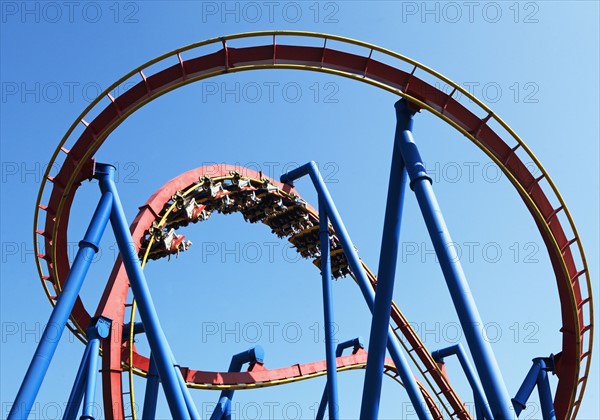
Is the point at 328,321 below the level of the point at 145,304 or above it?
above

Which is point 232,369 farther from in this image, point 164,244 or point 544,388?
point 544,388

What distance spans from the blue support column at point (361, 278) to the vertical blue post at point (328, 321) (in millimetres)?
150

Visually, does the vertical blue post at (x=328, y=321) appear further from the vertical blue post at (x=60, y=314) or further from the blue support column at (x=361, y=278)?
the vertical blue post at (x=60, y=314)

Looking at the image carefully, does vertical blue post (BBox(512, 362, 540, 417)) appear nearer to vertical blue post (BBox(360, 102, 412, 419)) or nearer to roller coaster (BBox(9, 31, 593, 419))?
roller coaster (BBox(9, 31, 593, 419))

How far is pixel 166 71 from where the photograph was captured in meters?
8.53

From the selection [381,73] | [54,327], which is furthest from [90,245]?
[381,73]

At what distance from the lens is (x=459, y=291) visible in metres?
6.57

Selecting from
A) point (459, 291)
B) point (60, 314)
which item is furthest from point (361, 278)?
point (60, 314)

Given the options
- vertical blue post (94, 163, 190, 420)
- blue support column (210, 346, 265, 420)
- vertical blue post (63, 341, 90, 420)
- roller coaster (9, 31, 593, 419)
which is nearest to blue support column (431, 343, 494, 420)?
roller coaster (9, 31, 593, 419)

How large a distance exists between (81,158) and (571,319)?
21.5 feet

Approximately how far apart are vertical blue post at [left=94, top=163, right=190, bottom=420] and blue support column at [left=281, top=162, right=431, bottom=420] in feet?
8.85

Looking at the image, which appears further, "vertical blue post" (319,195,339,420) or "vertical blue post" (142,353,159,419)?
"vertical blue post" (319,195,339,420)

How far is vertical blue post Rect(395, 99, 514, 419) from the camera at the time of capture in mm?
6195

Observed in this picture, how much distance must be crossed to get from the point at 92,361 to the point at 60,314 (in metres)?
0.94
